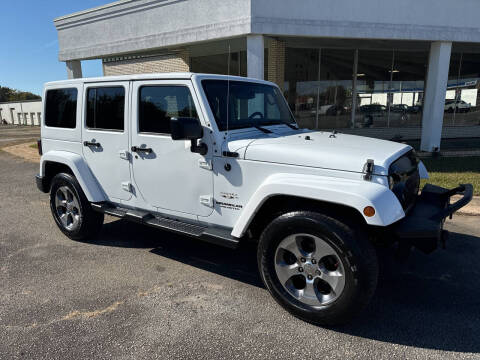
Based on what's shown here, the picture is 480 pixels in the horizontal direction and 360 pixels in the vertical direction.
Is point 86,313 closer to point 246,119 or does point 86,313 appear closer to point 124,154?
point 124,154

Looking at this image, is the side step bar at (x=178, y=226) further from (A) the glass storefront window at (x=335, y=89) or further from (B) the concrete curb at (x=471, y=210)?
(A) the glass storefront window at (x=335, y=89)

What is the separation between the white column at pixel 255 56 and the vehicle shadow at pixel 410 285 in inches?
246

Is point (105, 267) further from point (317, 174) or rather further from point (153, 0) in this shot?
point (153, 0)

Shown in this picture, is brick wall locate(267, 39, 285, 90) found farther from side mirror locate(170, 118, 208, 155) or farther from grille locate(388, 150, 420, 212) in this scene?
side mirror locate(170, 118, 208, 155)

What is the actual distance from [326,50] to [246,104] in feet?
39.2

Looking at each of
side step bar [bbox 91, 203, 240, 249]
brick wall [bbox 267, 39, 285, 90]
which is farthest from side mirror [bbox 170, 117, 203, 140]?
brick wall [bbox 267, 39, 285, 90]

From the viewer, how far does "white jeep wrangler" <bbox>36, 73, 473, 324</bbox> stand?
2.68 m

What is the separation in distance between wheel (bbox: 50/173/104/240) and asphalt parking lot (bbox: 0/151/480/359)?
18 centimetres

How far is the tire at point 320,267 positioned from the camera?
8.58ft

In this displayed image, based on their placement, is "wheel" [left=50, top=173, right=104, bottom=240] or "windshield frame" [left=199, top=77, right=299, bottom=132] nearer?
"windshield frame" [left=199, top=77, right=299, bottom=132]

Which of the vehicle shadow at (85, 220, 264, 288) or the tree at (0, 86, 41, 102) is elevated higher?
the tree at (0, 86, 41, 102)

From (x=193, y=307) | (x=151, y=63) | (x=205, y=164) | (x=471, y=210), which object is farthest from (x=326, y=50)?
(x=193, y=307)

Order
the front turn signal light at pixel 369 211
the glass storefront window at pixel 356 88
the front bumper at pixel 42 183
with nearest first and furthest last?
1. the front turn signal light at pixel 369 211
2. the front bumper at pixel 42 183
3. the glass storefront window at pixel 356 88

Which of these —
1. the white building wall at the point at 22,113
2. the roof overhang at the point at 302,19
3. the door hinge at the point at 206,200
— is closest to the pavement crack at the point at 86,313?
the door hinge at the point at 206,200
